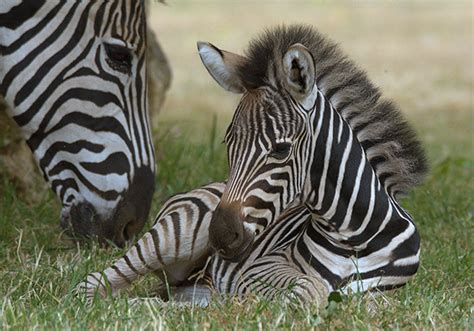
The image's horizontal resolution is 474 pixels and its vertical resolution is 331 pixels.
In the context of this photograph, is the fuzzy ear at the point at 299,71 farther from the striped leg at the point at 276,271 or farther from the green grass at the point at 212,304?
the green grass at the point at 212,304

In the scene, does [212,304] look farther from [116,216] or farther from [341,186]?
[116,216]

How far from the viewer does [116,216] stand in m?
6.55

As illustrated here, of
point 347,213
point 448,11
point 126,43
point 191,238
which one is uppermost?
point 448,11

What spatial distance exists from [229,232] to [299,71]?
85cm

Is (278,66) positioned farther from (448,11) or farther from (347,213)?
(448,11)

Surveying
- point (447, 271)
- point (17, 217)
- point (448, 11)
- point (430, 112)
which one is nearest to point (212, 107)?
point (430, 112)

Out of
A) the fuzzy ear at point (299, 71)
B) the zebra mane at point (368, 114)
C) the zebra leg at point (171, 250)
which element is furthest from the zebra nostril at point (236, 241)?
the zebra mane at point (368, 114)

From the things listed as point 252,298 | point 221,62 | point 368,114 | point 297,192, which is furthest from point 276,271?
point 221,62

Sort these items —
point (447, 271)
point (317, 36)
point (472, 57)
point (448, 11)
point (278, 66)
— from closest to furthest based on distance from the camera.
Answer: point (278, 66)
point (317, 36)
point (447, 271)
point (472, 57)
point (448, 11)

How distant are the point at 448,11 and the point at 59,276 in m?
21.2

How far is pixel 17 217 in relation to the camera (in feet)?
24.7

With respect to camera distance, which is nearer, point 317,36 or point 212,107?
point 317,36

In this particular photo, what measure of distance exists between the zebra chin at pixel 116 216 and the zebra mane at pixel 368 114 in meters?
1.53

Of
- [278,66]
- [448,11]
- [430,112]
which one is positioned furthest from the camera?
[448,11]
